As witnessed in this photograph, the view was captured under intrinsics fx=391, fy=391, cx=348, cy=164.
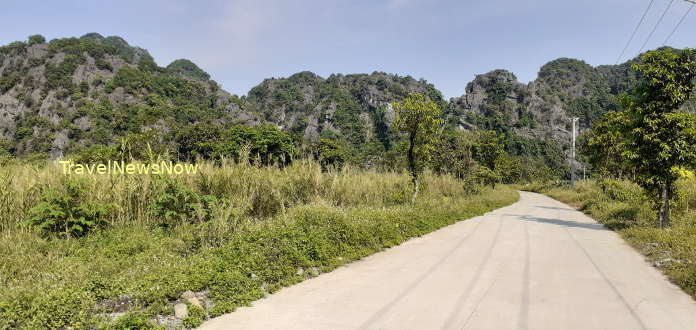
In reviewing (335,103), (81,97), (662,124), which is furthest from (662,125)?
(335,103)

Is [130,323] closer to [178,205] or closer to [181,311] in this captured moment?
[181,311]

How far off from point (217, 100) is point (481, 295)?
136 m

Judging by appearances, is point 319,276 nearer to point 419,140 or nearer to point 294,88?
point 419,140

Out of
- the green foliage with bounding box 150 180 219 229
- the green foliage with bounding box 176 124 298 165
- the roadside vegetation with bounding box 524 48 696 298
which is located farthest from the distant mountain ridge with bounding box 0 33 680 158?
the green foliage with bounding box 150 180 219 229

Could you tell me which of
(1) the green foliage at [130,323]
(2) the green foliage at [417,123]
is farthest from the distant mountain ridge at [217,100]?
(1) the green foliage at [130,323]

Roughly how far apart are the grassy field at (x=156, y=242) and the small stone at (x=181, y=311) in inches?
2.3

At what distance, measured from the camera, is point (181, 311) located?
4109 mm

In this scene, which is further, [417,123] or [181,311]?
[417,123]

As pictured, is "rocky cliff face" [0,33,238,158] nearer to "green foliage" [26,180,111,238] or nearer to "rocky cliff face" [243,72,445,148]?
"rocky cliff face" [243,72,445,148]

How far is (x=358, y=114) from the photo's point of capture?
164 metres

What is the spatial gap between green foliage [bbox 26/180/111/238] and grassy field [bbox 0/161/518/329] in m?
0.02

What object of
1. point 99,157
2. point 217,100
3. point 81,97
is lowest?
point 99,157

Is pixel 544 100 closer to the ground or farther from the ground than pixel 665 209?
farther from the ground

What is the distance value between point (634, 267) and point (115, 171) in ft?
33.0
